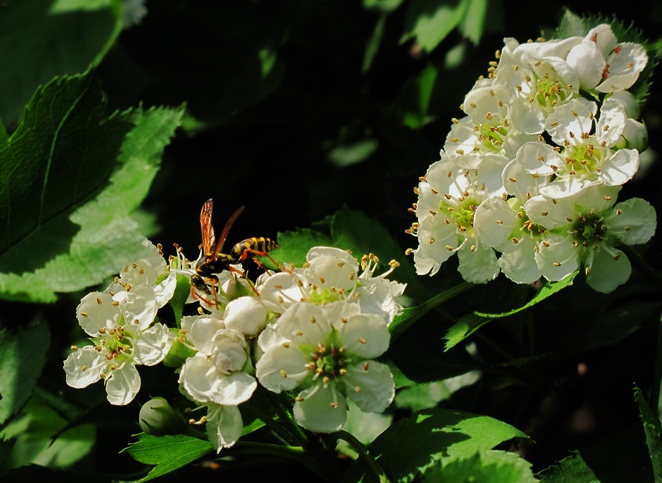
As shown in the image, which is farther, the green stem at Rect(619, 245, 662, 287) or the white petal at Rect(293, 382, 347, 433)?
the green stem at Rect(619, 245, 662, 287)

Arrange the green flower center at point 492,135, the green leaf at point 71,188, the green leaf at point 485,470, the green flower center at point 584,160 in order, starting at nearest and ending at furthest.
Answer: the green leaf at point 485,470 → the green flower center at point 584,160 → the green flower center at point 492,135 → the green leaf at point 71,188

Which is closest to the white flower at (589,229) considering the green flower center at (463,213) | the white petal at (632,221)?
the white petal at (632,221)

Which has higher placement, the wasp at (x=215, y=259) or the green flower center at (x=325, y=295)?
the wasp at (x=215, y=259)

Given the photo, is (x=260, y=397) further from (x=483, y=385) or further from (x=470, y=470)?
(x=483, y=385)

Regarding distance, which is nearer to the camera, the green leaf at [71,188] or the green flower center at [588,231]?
the green flower center at [588,231]

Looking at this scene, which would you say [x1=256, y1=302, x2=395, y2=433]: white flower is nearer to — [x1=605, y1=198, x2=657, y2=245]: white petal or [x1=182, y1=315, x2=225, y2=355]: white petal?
[x1=182, y1=315, x2=225, y2=355]: white petal

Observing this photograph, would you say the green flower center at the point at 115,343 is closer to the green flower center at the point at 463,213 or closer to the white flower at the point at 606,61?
the green flower center at the point at 463,213

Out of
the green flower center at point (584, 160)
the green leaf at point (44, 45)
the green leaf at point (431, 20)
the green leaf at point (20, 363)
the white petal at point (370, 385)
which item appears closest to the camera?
the white petal at point (370, 385)

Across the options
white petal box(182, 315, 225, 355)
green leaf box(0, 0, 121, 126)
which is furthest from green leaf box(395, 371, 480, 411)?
green leaf box(0, 0, 121, 126)
